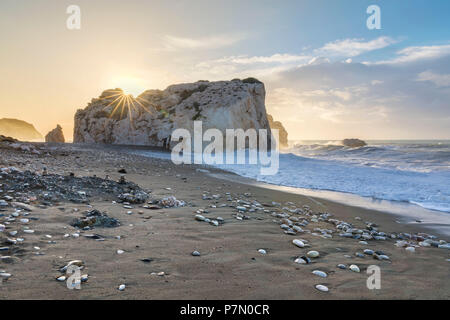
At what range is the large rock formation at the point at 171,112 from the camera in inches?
1241

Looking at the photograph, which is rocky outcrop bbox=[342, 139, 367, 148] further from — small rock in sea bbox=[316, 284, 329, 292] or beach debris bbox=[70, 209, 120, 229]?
small rock in sea bbox=[316, 284, 329, 292]

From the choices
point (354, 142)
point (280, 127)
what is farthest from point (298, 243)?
point (280, 127)

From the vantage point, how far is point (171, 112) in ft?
112

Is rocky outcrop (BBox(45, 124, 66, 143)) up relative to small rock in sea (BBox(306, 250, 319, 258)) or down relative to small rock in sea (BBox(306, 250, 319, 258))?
up

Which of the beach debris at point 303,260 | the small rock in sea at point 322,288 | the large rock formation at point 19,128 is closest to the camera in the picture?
the small rock in sea at point 322,288

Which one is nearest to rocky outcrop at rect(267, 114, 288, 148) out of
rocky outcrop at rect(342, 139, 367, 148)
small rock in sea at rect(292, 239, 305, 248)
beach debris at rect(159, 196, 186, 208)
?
rocky outcrop at rect(342, 139, 367, 148)

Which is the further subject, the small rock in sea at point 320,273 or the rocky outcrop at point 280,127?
the rocky outcrop at point 280,127

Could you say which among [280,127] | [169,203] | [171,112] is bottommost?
[169,203]

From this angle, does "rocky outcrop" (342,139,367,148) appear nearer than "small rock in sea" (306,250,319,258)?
No

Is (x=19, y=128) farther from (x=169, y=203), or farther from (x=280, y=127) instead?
(x=169, y=203)

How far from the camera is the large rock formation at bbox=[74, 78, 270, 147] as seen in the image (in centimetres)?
3152

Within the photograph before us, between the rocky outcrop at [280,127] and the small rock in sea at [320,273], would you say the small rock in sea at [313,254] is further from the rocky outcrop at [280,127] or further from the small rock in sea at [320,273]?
the rocky outcrop at [280,127]

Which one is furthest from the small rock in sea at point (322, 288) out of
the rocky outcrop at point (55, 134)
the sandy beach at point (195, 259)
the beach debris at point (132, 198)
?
the rocky outcrop at point (55, 134)
